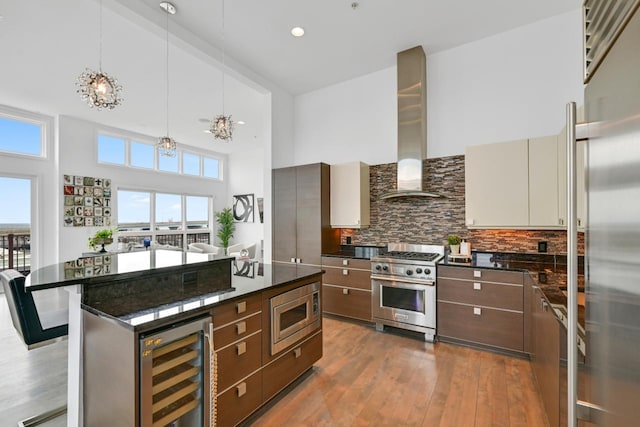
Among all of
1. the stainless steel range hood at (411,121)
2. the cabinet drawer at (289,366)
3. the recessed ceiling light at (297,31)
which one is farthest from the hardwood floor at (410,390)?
the recessed ceiling light at (297,31)

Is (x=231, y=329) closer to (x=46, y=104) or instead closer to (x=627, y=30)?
(x=627, y=30)

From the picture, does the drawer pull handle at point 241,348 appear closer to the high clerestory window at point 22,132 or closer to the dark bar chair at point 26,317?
the dark bar chair at point 26,317

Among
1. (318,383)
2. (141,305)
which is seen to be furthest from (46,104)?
(318,383)

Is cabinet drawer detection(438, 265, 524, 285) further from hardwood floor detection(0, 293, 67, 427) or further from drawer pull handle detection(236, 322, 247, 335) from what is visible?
hardwood floor detection(0, 293, 67, 427)

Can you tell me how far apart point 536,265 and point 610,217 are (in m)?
3.14

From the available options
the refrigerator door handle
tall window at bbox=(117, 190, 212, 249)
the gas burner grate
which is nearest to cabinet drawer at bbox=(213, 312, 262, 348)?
the refrigerator door handle

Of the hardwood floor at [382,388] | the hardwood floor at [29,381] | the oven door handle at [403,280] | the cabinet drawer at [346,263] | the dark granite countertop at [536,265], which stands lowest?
the hardwood floor at [29,381]

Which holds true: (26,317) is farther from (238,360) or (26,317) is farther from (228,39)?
(228,39)

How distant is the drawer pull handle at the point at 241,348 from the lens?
1.87 m

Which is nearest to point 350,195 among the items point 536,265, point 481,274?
point 481,274

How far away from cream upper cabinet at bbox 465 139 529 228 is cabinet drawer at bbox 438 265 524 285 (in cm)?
53

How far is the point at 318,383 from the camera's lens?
2.49m

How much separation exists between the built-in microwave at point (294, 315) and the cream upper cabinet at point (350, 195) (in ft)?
5.61

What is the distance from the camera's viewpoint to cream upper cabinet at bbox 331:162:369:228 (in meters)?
4.18
